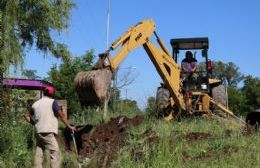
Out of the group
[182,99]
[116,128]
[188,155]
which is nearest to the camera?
[188,155]

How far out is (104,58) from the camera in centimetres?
1441

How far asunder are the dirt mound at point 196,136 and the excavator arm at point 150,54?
2.96 meters

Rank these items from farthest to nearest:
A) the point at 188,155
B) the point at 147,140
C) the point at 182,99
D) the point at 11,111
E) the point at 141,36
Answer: the point at 182,99 → the point at 141,36 → the point at 11,111 → the point at 147,140 → the point at 188,155

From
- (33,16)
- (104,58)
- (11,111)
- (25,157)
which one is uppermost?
(33,16)

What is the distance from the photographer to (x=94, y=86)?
43.6 feet

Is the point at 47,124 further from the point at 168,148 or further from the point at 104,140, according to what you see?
the point at 104,140

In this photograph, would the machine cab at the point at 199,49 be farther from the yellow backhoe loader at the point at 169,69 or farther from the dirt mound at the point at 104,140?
the dirt mound at the point at 104,140

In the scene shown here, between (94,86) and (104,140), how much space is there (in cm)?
128

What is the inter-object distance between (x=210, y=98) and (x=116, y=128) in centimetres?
496

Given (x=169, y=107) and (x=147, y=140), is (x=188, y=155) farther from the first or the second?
(x=169, y=107)

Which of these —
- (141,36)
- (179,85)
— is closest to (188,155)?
(141,36)

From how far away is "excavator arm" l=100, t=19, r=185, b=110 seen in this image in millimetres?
14898

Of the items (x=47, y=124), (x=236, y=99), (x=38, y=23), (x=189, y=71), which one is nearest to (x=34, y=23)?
(x=38, y=23)

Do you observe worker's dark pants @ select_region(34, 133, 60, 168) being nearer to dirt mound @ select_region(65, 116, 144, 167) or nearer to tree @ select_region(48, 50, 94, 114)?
dirt mound @ select_region(65, 116, 144, 167)
